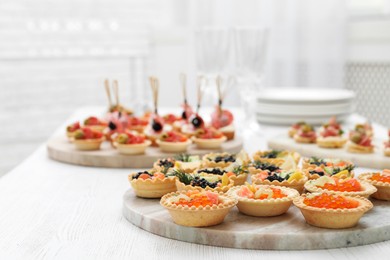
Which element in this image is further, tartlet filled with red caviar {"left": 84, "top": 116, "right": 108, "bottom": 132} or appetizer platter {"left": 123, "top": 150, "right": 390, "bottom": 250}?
tartlet filled with red caviar {"left": 84, "top": 116, "right": 108, "bottom": 132}

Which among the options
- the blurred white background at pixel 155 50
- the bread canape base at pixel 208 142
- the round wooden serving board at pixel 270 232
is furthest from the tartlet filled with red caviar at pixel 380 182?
the blurred white background at pixel 155 50

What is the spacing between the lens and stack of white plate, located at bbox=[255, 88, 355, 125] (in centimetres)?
274

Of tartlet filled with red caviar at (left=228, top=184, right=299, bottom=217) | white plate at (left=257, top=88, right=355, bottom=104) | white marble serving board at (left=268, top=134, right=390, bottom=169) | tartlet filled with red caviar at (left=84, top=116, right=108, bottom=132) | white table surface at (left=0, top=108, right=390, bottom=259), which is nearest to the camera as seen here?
white table surface at (left=0, top=108, right=390, bottom=259)

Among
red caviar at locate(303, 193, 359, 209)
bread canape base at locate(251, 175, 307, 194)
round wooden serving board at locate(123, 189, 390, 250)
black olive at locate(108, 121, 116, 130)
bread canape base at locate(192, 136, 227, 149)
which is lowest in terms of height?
bread canape base at locate(192, 136, 227, 149)

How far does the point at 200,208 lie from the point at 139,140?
0.80 metres

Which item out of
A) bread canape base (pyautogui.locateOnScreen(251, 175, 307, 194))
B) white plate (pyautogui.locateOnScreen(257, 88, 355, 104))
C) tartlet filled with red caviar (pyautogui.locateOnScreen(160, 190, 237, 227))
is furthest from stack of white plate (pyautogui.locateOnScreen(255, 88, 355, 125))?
tartlet filled with red caviar (pyautogui.locateOnScreen(160, 190, 237, 227))

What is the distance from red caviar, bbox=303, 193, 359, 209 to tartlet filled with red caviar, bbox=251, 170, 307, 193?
20 cm

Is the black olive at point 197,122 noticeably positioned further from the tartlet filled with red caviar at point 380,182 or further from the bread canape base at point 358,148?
the tartlet filled with red caviar at point 380,182

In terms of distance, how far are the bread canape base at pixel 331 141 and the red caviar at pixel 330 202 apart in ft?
2.75

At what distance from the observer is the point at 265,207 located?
135cm

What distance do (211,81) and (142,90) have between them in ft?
7.68

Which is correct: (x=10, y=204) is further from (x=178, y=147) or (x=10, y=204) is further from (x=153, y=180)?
(x=178, y=147)

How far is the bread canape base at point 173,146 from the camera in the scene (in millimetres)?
2070

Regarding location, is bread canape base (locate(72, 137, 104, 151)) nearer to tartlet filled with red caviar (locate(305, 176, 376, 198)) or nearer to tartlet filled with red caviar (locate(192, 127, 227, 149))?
tartlet filled with red caviar (locate(192, 127, 227, 149))
